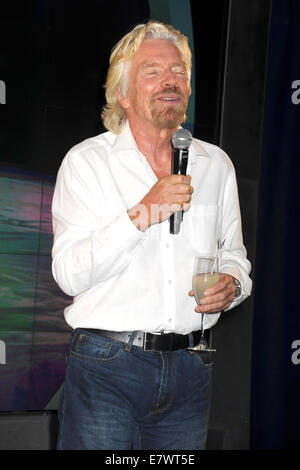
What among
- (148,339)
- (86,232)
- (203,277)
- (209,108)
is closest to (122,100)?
(86,232)

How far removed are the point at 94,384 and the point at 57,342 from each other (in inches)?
49.9

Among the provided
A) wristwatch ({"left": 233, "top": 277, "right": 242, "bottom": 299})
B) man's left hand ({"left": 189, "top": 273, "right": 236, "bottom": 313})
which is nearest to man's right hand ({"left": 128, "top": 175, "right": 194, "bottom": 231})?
man's left hand ({"left": 189, "top": 273, "right": 236, "bottom": 313})

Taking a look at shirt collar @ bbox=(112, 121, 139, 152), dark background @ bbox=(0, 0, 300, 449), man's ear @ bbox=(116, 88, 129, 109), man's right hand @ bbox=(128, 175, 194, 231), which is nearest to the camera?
man's right hand @ bbox=(128, 175, 194, 231)

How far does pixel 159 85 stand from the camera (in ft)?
5.67

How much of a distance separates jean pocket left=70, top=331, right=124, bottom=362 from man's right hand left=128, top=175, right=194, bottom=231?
37 cm

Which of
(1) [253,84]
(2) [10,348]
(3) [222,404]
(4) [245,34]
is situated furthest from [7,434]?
(4) [245,34]

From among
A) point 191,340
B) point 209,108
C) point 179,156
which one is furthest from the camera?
point 209,108

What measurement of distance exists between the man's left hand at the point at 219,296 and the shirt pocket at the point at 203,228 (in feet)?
0.38

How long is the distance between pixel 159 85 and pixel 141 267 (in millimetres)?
586

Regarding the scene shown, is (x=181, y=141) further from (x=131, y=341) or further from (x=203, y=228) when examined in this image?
(x=131, y=341)

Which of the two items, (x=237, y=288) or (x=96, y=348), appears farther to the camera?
(x=237, y=288)

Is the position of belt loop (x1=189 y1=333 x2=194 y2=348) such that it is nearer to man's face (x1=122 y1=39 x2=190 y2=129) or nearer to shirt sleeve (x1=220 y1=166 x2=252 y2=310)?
shirt sleeve (x1=220 y1=166 x2=252 y2=310)

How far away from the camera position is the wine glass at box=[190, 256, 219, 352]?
1.55 metres
